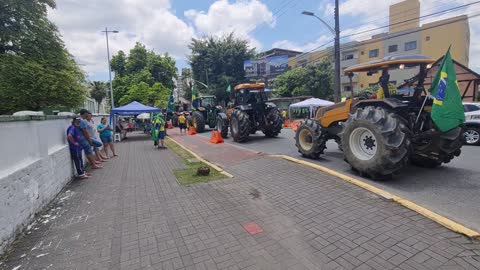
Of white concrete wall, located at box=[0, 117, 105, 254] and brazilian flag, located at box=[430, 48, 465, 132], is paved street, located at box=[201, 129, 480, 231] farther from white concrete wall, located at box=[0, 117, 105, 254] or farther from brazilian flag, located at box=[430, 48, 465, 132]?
white concrete wall, located at box=[0, 117, 105, 254]

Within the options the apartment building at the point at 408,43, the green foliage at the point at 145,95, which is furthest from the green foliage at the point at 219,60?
the apartment building at the point at 408,43

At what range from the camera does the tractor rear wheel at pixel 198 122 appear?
1603 centimetres

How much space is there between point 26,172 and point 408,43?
36397mm

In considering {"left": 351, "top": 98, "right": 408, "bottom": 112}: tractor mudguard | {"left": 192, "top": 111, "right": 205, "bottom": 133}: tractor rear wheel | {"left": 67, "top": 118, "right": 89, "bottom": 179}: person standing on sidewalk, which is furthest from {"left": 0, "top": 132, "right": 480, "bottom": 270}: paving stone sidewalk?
{"left": 192, "top": 111, "right": 205, "bottom": 133}: tractor rear wheel

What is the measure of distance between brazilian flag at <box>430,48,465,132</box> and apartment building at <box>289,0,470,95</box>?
21.8 metres

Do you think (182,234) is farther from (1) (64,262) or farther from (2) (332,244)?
(2) (332,244)

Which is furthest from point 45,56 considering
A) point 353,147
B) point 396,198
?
point 396,198

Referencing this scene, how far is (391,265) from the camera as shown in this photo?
2295mm

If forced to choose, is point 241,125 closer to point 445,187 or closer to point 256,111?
point 256,111

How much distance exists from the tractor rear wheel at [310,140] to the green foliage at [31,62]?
54.3ft

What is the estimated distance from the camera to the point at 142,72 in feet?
102

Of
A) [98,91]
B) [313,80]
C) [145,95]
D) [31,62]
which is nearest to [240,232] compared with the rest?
[31,62]

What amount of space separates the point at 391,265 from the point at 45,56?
21.2m

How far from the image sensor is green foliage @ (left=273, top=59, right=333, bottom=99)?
26672mm
